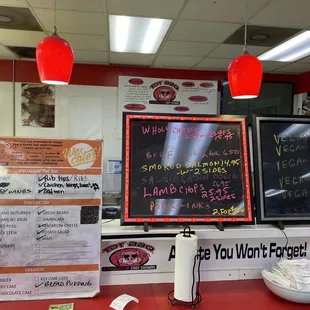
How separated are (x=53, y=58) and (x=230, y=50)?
3.04 metres

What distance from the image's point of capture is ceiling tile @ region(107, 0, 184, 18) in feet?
8.84

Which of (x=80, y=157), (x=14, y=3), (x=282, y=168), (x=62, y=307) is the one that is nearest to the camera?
(x=62, y=307)

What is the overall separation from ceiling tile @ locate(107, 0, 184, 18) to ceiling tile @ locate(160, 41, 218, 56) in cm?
92

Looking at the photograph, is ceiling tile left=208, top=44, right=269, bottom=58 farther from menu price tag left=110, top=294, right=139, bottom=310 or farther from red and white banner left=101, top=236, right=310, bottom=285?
menu price tag left=110, top=294, right=139, bottom=310

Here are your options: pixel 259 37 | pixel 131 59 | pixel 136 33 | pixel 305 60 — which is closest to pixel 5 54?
pixel 131 59

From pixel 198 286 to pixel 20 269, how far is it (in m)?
0.82

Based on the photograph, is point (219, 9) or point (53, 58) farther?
point (219, 9)

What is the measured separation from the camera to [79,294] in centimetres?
135

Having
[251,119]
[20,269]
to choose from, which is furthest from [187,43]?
[20,269]

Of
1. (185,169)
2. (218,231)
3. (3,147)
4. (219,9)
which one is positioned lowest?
(218,231)

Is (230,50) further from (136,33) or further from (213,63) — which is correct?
(136,33)

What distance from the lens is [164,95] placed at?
213 inches

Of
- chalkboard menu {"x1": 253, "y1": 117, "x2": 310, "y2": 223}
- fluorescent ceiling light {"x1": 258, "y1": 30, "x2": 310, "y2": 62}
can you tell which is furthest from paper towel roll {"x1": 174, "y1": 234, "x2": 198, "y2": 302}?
fluorescent ceiling light {"x1": 258, "y1": 30, "x2": 310, "y2": 62}

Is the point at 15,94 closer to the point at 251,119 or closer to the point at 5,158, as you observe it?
the point at 5,158
